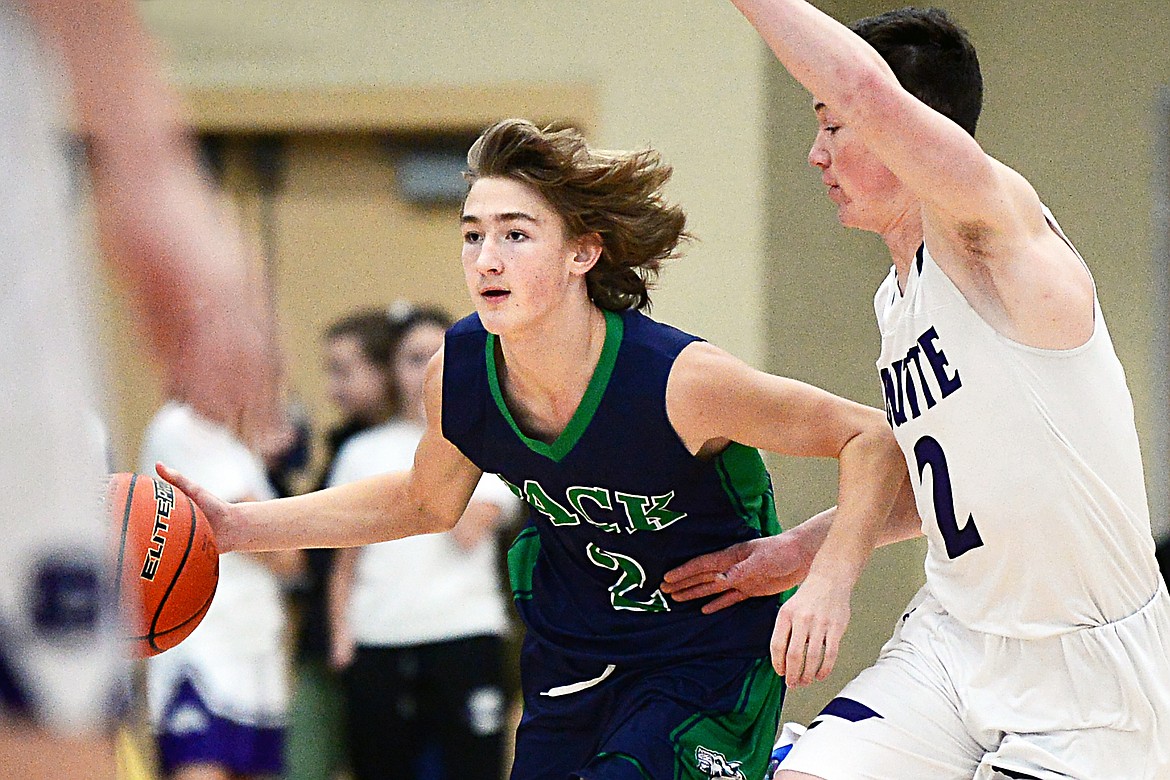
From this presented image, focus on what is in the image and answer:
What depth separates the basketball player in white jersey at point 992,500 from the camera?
2498 mm

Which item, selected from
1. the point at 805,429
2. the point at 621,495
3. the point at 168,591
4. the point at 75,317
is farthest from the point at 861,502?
the point at 75,317

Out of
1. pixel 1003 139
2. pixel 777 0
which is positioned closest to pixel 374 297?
pixel 1003 139

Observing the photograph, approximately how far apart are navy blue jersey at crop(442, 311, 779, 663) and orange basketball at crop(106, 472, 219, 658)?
1.89 feet

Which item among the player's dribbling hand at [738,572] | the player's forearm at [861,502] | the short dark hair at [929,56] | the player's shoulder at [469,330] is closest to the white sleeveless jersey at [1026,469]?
the player's forearm at [861,502]

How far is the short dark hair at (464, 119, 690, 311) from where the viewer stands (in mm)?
3184

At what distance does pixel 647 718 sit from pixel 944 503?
747 mm

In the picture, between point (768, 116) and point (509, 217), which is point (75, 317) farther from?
point (768, 116)

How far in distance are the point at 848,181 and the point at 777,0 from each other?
0.53 meters

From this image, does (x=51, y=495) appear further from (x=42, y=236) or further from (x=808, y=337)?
(x=808, y=337)

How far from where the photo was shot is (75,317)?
1.33 metres

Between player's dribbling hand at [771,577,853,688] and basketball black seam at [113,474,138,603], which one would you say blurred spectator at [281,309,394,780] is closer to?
basketball black seam at [113,474,138,603]

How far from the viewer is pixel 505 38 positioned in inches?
249

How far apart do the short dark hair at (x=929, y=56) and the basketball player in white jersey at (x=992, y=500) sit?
0.19 meters

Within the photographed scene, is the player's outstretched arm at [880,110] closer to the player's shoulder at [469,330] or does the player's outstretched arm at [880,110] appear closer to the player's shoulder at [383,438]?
the player's shoulder at [469,330]
